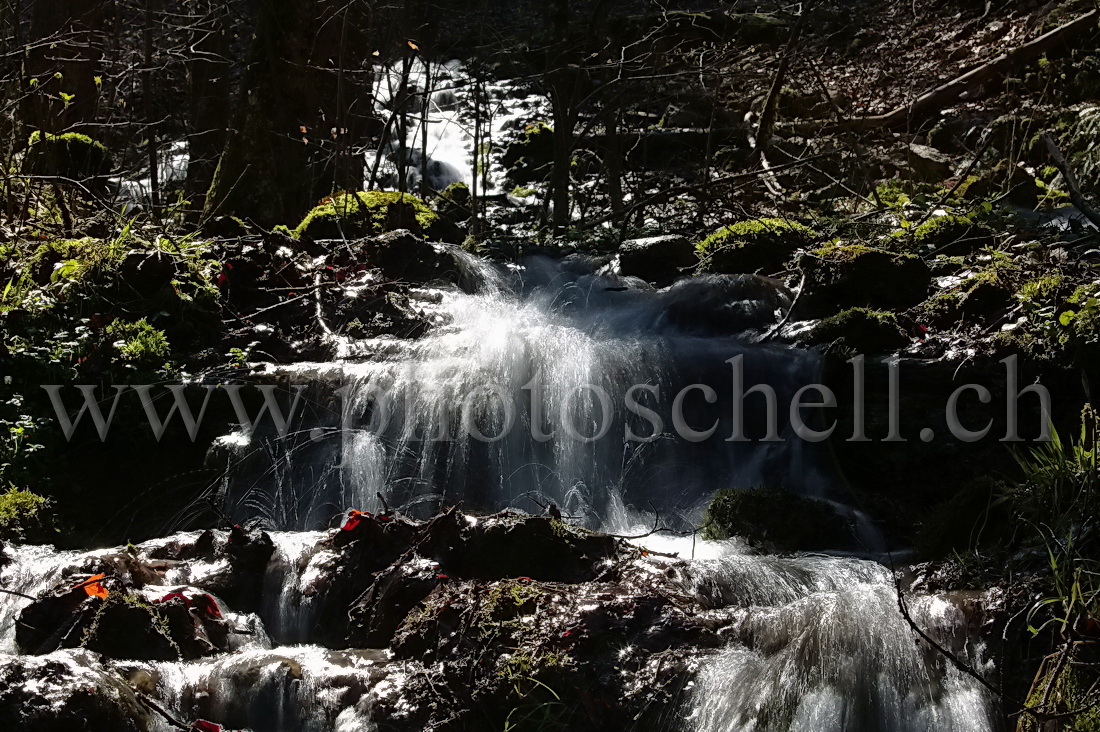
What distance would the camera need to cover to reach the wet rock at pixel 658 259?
847 centimetres

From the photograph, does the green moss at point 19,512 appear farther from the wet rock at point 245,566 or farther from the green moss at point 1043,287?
the green moss at point 1043,287

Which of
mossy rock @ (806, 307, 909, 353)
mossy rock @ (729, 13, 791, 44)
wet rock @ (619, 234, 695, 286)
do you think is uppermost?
mossy rock @ (729, 13, 791, 44)

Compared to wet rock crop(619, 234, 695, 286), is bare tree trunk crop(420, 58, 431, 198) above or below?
above

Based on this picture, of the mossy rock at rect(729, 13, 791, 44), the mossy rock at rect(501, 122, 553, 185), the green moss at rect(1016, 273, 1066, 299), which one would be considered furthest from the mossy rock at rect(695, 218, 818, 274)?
the mossy rock at rect(729, 13, 791, 44)

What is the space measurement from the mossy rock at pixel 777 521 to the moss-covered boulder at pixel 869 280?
88.1 inches

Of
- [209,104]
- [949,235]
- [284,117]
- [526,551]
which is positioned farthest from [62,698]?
[209,104]

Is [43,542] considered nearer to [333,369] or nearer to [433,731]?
[333,369]

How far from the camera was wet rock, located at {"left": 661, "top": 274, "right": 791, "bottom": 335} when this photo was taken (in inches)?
280

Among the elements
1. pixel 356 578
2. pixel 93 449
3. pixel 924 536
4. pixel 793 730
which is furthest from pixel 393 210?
pixel 793 730

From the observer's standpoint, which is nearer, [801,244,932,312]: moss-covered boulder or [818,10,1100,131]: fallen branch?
[801,244,932,312]: moss-covered boulder

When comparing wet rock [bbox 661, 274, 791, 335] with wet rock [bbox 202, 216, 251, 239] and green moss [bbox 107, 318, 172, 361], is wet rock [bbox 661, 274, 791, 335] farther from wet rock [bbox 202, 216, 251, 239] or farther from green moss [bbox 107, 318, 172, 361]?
wet rock [bbox 202, 216, 251, 239]

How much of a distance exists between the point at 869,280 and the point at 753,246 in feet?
4.59

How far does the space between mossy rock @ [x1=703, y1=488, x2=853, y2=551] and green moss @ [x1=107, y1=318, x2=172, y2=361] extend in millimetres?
4087

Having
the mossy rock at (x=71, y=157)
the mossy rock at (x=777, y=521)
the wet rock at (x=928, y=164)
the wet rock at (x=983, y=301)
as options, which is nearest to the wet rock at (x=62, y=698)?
the mossy rock at (x=777, y=521)
